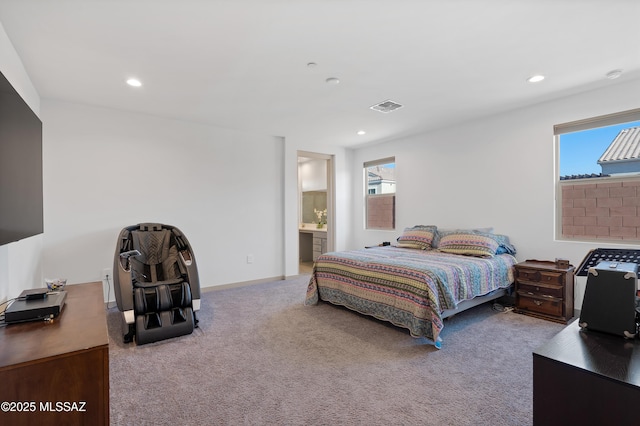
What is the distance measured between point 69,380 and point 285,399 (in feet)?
3.90

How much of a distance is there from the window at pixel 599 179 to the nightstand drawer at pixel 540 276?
1.99ft

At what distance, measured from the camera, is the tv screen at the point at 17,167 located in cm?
150

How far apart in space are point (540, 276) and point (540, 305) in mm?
323

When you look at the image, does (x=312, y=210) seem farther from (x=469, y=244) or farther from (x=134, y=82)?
(x=134, y=82)

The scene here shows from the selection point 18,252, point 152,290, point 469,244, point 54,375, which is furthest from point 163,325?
point 469,244

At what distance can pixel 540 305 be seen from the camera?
11.1 feet

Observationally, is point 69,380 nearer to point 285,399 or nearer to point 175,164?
point 285,399

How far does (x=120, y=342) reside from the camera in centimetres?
280

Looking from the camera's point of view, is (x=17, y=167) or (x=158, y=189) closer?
(x=17, y=167)

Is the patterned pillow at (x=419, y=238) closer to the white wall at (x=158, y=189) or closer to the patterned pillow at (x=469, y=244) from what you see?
the patterned pillow at (x=469, y=244)

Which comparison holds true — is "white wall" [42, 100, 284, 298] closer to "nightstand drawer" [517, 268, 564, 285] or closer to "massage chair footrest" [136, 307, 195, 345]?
"massage chair footrest" [136, 307, 195, 345]

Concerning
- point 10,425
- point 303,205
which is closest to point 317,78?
point 10,425

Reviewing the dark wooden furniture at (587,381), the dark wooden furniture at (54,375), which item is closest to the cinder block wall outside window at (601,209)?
the dark wooden furniture at (587,381)

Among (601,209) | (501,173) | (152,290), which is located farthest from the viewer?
(501,173)
